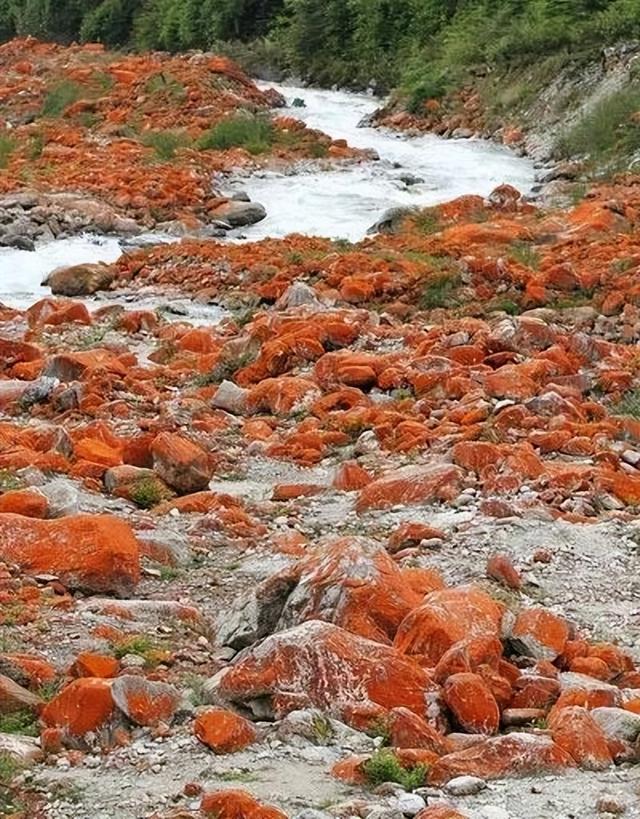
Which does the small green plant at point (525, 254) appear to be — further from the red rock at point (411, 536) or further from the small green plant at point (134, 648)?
the small green plant at point (134, 648)

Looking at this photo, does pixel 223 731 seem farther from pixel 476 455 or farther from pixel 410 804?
pixel 476 455

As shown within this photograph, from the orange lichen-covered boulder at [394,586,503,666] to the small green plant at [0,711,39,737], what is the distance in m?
1.49

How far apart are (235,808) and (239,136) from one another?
2376 cm

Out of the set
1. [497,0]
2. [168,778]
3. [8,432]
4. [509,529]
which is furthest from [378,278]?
[497,0]

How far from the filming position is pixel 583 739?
450 centimetres

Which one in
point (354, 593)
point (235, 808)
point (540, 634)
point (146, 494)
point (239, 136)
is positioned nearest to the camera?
point (235, 808)

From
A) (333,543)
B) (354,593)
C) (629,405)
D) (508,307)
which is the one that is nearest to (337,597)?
(354,593)

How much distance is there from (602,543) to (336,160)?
1916 centimetres

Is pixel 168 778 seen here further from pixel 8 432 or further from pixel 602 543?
pixel 8 432

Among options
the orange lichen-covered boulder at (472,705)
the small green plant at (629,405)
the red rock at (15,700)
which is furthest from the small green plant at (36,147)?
the orange lichen-covered boulder at (472,705)

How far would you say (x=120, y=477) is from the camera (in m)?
8.16

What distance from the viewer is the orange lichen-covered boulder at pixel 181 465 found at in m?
8.29

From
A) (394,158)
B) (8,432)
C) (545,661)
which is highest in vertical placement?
(545,661)

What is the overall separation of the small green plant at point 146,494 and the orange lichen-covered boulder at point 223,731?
11.1ft
